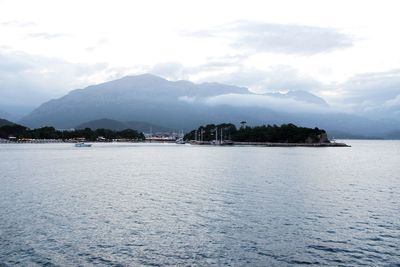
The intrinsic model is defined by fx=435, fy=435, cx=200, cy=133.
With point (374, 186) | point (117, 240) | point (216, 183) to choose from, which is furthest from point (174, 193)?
point (374, 186)

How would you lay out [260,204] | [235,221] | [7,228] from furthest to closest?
[260,204]
[235,221]
[7,228]

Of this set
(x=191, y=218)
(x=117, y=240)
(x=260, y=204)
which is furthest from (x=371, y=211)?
(x=117, y=240)

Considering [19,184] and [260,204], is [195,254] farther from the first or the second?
[19,184]

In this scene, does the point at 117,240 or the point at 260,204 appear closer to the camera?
the point at 117,240

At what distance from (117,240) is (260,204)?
52.1 ft

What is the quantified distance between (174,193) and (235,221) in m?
14.9

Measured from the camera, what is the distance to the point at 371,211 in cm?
3528

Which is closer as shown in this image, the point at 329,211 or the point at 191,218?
the point at 191,218

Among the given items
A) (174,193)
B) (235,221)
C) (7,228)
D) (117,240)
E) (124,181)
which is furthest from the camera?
(124,181)

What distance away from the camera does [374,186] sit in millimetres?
53438

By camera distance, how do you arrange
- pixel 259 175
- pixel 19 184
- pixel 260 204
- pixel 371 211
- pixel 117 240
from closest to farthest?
pixel 117 240, pixel 371 211, pixel 260 204, pixel 19 184, pixel 259 175

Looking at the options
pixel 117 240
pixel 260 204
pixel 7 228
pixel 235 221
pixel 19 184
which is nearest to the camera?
pixel 117 240

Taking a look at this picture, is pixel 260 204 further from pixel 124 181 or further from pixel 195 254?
pixel 124 181

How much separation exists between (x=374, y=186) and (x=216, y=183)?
63.7ft
